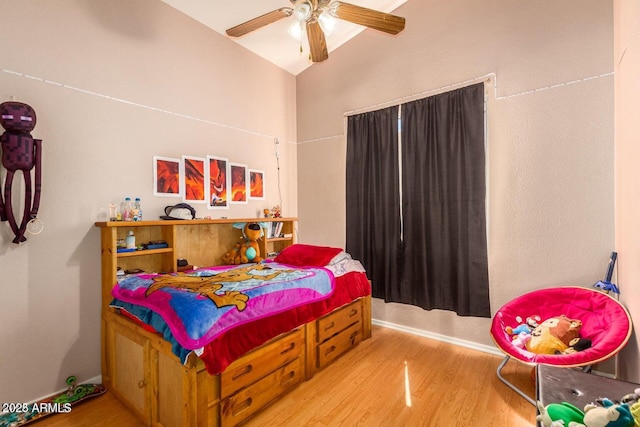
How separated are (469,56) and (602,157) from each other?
139 cm

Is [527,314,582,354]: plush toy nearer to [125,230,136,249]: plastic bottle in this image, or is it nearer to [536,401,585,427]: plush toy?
[536,401,585,427]: plush toy

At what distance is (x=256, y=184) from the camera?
11.6ft

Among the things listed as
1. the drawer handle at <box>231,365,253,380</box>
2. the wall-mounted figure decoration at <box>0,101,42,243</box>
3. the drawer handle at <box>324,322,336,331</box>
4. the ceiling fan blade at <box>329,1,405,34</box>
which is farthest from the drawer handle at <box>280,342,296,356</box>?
the ceiling fan blade at <box>329,1,405,34</box>

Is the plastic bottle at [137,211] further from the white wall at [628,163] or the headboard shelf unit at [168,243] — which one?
the white wall at [628,163]

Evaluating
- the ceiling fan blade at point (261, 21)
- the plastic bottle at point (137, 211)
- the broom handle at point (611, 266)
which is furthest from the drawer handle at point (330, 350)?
the ceiling fan blade at point (261, 21)

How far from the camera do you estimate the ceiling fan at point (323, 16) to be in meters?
1.93

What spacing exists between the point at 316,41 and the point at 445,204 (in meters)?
1.84

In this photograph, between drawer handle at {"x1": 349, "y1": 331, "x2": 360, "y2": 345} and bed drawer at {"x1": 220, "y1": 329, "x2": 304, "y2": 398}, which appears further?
drawer handle at {"x1": 349, "y1": 331, "x2": 360, "y2": 345}

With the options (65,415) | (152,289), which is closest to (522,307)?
(152,289)

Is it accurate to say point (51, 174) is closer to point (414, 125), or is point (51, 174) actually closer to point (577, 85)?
point (414, 125)

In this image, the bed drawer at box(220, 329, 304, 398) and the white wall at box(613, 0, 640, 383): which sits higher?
the white wall at box(613, 0, 640, 383)

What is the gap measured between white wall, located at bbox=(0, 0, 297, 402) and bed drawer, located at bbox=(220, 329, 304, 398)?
53.6 inches

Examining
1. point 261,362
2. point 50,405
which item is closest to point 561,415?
point 261,362

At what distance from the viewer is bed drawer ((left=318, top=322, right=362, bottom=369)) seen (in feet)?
7.90
